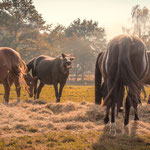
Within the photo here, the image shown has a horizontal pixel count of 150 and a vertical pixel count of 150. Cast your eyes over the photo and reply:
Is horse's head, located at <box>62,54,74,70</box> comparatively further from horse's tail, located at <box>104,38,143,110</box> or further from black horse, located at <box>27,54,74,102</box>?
horse's tail, located at <box>104,38,143,110</box>

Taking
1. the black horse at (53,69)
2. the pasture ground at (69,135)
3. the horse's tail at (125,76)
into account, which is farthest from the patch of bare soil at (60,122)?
the black horse at (53,69)

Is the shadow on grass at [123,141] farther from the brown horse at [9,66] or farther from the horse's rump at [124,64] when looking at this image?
the brown horse at [9,66]

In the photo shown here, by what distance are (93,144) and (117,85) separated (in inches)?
53.3

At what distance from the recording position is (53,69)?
1125 cm

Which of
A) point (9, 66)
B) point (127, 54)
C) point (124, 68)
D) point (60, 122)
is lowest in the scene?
point (60, 122)

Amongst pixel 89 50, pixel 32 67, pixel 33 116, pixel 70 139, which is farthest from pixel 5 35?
pixel 70 139

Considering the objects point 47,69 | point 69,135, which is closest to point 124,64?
point 69,135

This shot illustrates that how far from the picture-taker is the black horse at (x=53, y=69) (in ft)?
34.5

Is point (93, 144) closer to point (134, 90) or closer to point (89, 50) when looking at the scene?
point (134, 90)

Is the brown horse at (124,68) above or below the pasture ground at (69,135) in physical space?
above

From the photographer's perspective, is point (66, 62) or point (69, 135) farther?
point (66, 62)

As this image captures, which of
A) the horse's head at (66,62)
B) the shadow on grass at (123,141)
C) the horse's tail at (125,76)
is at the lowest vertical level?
the shadow on grass at (123,141)

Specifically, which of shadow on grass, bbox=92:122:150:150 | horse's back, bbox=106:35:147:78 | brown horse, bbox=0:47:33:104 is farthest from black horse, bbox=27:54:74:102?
shadow on grass, bbox=92:122:150:150

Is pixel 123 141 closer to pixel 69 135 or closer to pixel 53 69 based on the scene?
pixel 69 135
